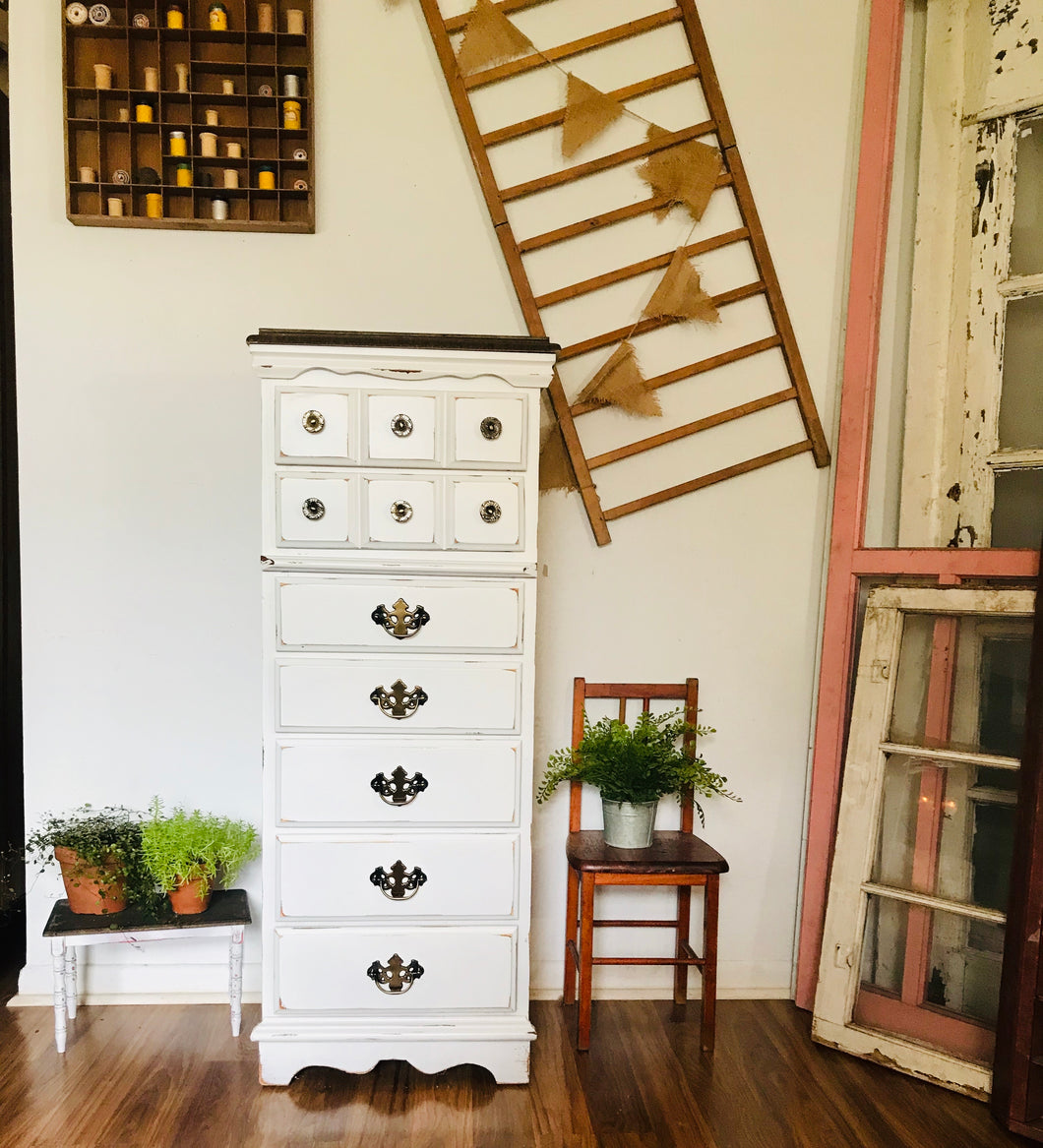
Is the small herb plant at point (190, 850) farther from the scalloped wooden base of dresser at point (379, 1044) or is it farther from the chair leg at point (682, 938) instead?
the chair leg at point (682, 938)

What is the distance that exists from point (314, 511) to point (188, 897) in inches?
44.3

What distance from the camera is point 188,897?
219cm

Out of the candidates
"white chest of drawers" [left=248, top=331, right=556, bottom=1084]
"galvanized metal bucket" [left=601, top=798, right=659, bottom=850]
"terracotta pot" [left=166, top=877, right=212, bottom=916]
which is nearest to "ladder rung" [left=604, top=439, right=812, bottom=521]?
"white chest of drawers" [left=248, top=331, right=556, bottom=1084]

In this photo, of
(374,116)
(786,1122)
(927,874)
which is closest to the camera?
(786,1122)

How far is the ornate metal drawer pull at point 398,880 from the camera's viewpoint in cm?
195

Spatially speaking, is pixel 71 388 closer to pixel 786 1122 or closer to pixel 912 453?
pixel 912 453

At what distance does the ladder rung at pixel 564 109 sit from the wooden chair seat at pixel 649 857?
1.99 m

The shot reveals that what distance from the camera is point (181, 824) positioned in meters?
2.22

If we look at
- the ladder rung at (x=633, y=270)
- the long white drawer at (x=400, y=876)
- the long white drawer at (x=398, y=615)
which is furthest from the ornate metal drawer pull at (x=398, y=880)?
the ladder rung at (x=633, y=270)

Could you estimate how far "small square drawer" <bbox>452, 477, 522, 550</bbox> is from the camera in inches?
75.6

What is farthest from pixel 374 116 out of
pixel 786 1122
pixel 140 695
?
pixel 786 1122

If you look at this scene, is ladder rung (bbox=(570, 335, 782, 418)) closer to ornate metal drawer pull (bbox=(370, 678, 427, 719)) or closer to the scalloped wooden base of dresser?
ornate metal drawer pull (bbox=(370, 678, 427, 719))

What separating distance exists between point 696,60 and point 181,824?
8.48 feet

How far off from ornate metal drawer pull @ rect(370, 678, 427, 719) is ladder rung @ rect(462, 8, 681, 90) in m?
1.69
